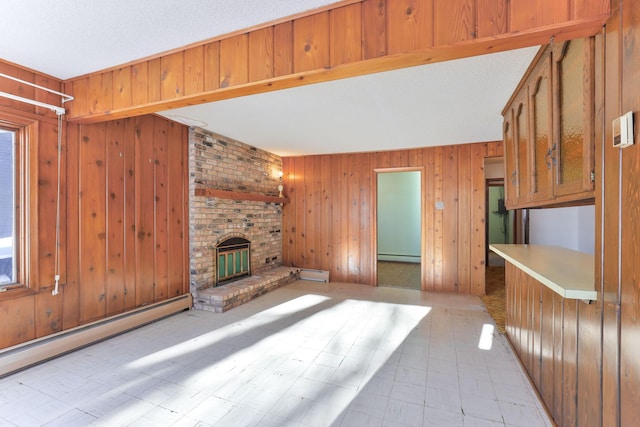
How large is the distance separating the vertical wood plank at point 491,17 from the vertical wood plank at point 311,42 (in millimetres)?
737

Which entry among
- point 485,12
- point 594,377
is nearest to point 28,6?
point 485,12

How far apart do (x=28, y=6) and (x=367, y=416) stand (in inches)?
120

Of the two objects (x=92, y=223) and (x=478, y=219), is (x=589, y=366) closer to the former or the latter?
(x=478, y=219)

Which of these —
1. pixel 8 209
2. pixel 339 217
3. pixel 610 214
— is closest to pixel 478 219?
pixel 339 217

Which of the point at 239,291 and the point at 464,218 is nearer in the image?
the point at 239,291

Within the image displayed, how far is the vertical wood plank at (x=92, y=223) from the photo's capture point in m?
2.73

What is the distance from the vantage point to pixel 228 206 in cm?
441

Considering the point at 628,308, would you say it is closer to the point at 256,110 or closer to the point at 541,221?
the point at 256,110

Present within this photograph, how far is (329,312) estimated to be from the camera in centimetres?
369

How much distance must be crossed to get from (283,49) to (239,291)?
3.19 metres

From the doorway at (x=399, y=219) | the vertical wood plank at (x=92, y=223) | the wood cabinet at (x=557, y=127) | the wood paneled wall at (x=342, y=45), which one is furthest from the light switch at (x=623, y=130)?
the doorway at (x=399, y=219)

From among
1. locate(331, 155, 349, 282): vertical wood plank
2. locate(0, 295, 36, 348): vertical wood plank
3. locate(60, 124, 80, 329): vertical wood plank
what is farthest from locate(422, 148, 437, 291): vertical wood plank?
locate(0, 295, 36, 348): vertical wood plank

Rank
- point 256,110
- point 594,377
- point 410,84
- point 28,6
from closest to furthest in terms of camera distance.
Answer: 1. point 594,377
2. point 28,6
3. point 410,84
4. point 256,110

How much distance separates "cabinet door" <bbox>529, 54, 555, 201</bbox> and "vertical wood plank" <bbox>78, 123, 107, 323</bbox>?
373cm
